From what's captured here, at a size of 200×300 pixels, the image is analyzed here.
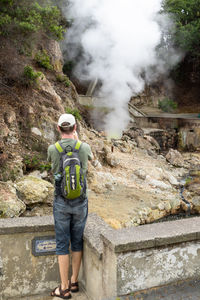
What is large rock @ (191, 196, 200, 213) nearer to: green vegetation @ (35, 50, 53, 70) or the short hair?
the short hair

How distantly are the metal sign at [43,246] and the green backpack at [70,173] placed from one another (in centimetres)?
57

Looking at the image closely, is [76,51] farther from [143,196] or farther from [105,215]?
[105,215]

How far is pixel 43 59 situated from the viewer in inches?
477

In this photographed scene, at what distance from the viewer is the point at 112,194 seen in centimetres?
922

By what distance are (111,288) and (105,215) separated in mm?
5368

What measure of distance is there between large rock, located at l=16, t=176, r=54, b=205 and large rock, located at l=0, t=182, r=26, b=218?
28cm

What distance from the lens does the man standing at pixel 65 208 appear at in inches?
91.2

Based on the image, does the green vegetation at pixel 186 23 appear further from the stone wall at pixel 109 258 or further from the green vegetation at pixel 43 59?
the stone wall at pixel 109 258

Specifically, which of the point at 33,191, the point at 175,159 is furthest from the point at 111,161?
the point at 33,191

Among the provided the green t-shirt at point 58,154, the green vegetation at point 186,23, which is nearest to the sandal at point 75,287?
the green t-shirt at point 58,154

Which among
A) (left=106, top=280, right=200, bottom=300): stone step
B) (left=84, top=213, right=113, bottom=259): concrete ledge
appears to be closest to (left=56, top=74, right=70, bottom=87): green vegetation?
(left=84, top=213, right=113, bottom=259): concrete ledge

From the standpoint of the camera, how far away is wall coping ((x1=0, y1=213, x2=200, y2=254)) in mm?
2035

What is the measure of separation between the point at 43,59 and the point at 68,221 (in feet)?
35.8

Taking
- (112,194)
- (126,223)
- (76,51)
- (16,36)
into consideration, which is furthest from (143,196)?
(76,51)
